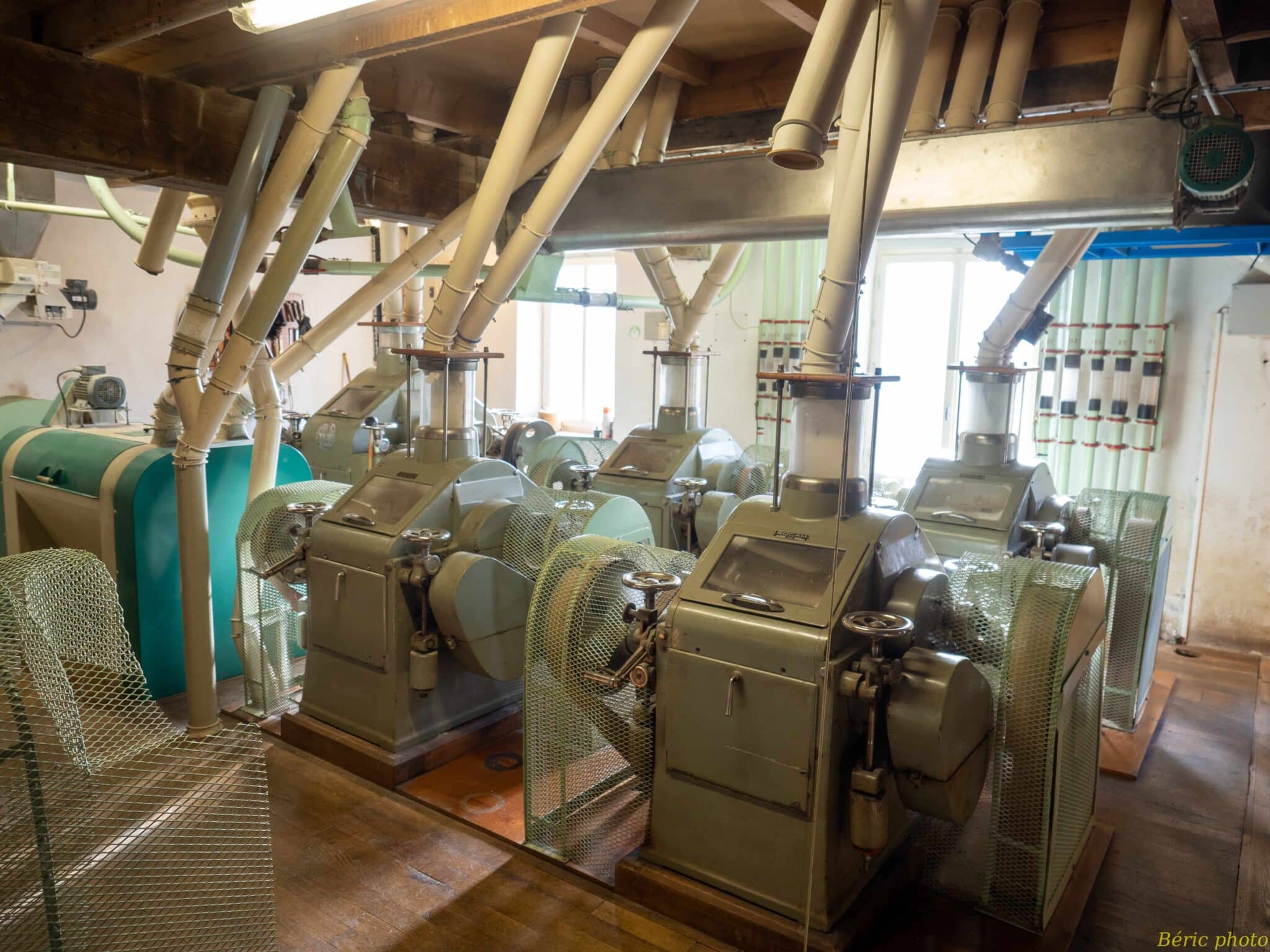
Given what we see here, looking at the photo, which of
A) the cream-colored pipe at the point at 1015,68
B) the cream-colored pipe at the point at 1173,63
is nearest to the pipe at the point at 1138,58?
the cream-colored pipe at the point at 1173,63

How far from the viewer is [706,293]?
5.29m

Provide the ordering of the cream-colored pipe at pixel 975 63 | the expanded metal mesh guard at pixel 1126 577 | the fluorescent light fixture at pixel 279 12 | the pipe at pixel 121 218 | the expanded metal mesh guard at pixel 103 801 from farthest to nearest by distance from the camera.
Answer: the pipe at pixel 121 218, the expanded metal mesh guard at pixel 1126 577, the cream-colored pipe at pixel 975 63, the fluorescent light fixture at pixel 279 12, the expanded metal mesh guard at pixel 103 801

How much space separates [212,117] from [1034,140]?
2813 millimetres

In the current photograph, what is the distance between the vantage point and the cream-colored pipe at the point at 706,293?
516 cm

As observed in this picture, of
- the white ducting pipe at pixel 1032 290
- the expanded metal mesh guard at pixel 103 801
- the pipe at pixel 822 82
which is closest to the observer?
the expanded metal mesh guard at pixel 103 801

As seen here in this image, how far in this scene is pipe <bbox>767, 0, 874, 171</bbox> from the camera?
2084mm

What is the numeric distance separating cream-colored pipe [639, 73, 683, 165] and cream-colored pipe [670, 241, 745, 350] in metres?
1.19

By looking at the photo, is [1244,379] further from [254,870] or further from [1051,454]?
[254,870]

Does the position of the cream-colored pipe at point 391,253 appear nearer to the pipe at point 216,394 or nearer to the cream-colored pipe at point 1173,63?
the pipe at point 216,394

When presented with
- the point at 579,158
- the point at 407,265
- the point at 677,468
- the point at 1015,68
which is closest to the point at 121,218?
the point at 407,265

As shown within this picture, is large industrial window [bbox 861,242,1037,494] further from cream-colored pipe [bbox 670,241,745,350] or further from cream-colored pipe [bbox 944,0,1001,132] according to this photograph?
cream-colored pipe [bbox 944,0,1001,132]

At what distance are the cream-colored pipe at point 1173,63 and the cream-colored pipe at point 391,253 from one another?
4362 mm

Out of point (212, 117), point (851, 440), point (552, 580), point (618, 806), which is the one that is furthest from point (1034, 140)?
point (212, 117)

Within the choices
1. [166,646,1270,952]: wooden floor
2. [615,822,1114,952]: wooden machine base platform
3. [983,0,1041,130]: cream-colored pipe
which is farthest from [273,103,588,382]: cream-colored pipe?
[615,822,1114,952]: wooden machine base platform
